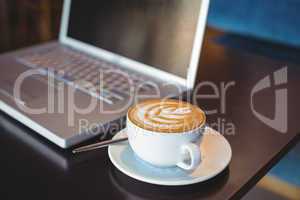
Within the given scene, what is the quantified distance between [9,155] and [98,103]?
20 centimetres

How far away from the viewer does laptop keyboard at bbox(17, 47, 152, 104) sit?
0.81 meters

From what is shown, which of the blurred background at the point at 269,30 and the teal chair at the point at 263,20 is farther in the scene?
the teal chair at the point at 263,20

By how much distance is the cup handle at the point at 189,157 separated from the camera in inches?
21.2

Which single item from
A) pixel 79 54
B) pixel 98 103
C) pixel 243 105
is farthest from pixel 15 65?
pixel 243 105

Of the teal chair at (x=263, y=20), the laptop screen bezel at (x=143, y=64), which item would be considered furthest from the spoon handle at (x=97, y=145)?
the teal chair at (x=263, y=20)

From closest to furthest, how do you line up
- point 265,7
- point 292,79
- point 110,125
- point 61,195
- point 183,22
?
1. point 61,195
2. point 110,125
3. point 183,22
4. point 292,79
5. point 265,7

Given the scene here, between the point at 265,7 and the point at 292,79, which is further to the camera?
the point at 265,7

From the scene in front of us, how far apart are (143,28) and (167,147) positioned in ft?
1.33

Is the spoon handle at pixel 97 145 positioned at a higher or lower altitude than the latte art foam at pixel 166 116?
lower

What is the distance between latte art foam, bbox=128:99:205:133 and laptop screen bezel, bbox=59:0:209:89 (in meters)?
0.19

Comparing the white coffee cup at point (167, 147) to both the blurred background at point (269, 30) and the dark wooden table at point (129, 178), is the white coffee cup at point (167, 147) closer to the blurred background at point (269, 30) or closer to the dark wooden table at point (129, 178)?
the dark wooden table at point (129, 178)

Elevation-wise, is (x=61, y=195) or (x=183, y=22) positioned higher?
(x=183, y=22)

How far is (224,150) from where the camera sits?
24.8 inches

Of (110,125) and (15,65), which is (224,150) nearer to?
(110,125)
